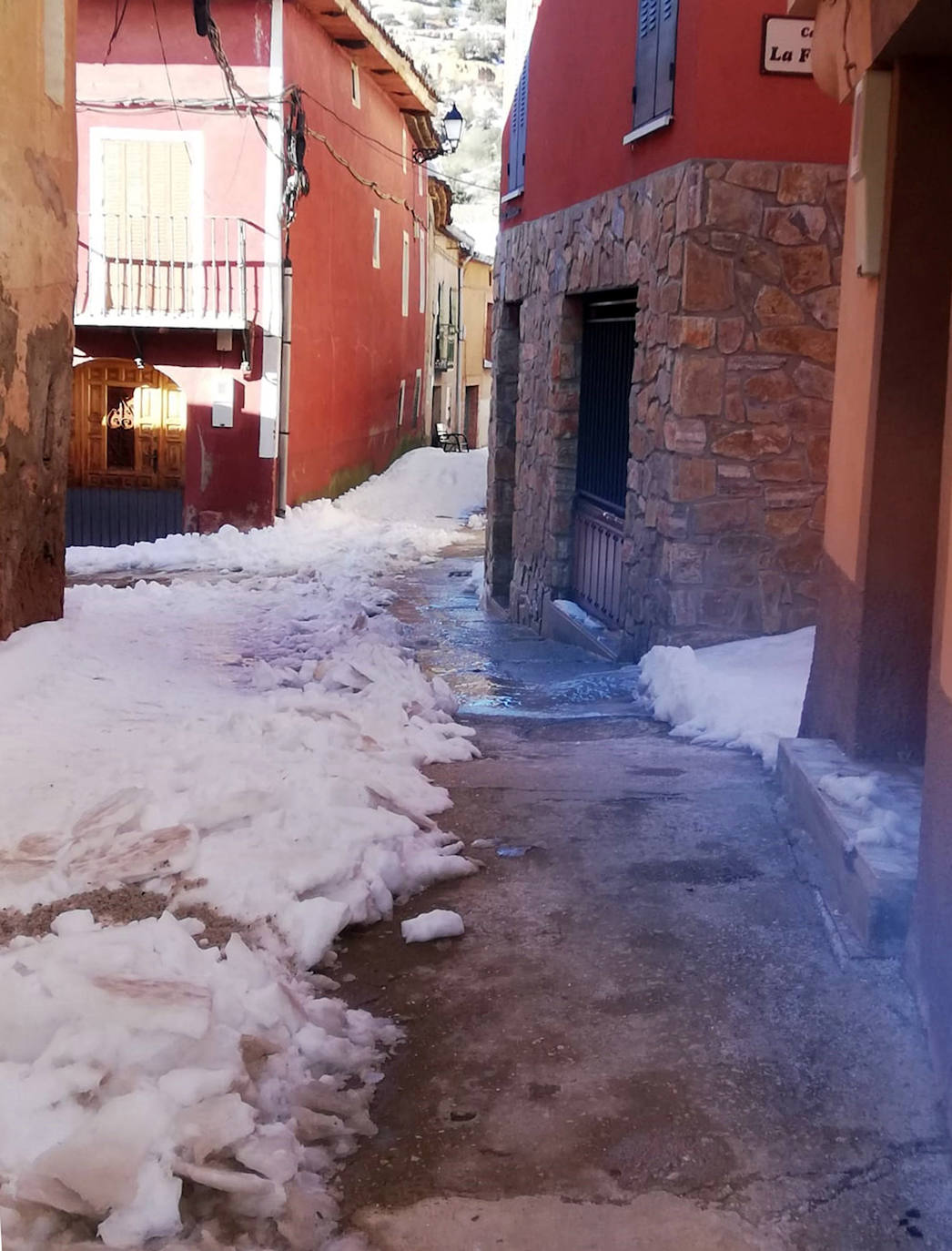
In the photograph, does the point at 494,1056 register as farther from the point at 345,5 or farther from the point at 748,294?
the point at 345,5

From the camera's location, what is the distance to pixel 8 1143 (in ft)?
7.80

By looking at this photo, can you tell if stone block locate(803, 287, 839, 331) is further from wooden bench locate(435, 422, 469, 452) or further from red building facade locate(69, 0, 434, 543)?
wooden bench locate(435, 422, 469, 452)

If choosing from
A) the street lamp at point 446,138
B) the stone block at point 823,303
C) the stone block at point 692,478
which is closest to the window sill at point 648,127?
the stone block at point 823,303

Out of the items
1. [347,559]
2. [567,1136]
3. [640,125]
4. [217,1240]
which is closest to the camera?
[217,1240]

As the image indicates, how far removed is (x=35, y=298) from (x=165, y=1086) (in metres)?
5.33

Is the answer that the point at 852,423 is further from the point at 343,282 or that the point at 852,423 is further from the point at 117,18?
the point at 343,282

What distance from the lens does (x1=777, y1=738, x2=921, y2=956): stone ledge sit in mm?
3424

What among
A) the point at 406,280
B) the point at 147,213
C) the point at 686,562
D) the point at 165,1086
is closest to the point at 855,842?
the point at 165,1086

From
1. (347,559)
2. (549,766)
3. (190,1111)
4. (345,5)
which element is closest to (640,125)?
(549,766)

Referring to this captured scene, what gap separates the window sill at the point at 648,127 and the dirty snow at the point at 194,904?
3289mm

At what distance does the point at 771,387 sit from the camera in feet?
24.2

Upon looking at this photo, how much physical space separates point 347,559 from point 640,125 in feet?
29.3

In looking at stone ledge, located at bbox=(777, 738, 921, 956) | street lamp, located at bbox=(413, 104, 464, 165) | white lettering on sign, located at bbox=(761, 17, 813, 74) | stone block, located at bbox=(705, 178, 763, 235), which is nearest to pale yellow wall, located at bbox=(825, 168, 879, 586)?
stone ledge, located at bbox=(777, 738, 921, 956)

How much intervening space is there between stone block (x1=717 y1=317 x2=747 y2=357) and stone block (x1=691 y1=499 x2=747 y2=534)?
0.83 metres
